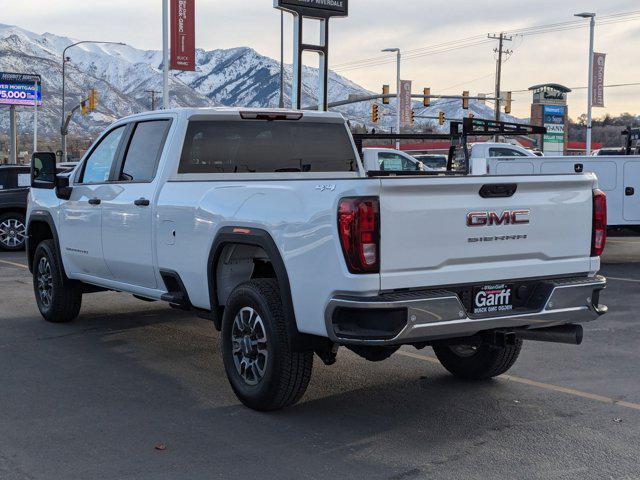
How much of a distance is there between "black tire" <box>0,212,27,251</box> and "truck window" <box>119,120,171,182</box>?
34.9ft

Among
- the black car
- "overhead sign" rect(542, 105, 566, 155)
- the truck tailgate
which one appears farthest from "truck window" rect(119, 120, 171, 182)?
"overhead sign" rect(542, 105, 566, 155)

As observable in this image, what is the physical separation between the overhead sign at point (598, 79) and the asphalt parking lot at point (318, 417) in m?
46.4

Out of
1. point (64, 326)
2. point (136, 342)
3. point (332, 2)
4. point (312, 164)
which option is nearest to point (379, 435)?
point (312, 164)

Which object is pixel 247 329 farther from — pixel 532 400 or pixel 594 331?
pixel 594 331

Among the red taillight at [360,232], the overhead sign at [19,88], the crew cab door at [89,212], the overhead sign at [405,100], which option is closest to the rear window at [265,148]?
the crew cab door at [89,212]

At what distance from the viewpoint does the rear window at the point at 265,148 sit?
7.27 meters

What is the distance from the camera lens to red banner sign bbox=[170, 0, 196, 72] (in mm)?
30359

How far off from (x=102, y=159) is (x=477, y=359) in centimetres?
398

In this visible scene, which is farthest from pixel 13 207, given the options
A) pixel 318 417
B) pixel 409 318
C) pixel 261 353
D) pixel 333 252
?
pixel 409 318

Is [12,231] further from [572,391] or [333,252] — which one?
[333,252]

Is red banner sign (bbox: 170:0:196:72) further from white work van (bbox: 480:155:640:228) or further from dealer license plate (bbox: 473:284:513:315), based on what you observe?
dealer license plate (bbox: 473:284:513:315)

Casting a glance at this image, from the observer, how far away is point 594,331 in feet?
29.1

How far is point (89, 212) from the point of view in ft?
26.9

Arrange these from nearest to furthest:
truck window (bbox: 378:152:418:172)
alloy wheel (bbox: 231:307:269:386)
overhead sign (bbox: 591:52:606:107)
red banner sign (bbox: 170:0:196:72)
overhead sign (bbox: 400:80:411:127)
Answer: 1. alloy wheel (bbox: 231:307:269:386)
2. truck window (bbox: 378:152:418:172)
3. red banner sign (bbox: 170:0:196:72)
4. overhead sign (bbox: 591:52:606:107)
5. overhead sign (bbox: 400:80:411:127)
